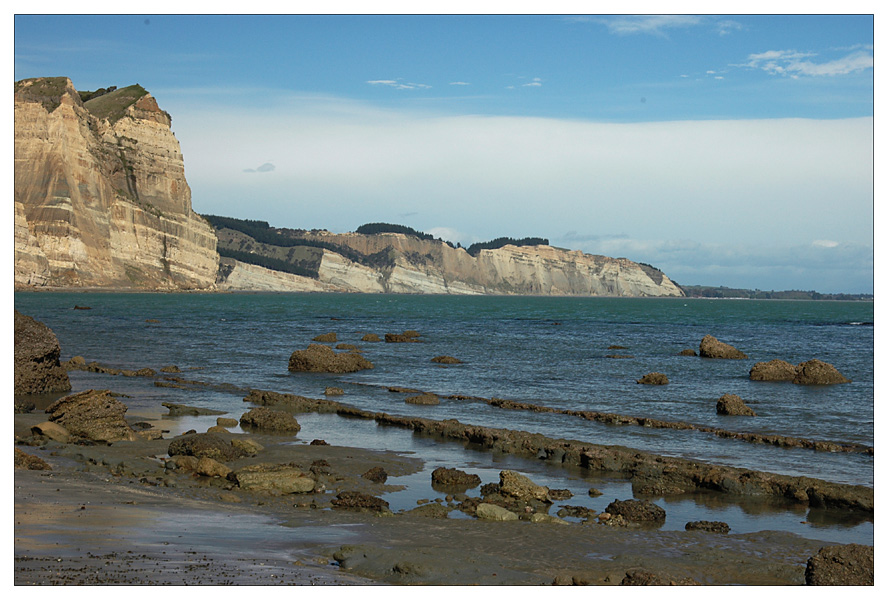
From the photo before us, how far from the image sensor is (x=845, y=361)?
43.6 meters

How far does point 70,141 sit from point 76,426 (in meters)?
118

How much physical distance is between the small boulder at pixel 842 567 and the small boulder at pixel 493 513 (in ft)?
14.1

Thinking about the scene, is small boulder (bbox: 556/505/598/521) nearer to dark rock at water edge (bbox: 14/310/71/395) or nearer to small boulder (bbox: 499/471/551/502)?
small boulder (bbox: 499/471/551/502)

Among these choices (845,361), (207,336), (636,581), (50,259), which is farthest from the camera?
(50,259)

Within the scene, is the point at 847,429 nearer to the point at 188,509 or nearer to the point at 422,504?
the point at 422,504

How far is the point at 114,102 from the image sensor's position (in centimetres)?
15350

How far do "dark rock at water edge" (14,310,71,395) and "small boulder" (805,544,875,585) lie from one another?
21.0 m

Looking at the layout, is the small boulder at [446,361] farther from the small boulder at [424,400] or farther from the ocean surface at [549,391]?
the small boulder at [424,400]

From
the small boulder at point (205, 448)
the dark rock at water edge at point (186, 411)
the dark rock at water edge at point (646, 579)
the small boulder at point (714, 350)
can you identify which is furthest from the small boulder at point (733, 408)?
the small boulder at point (714, 350)

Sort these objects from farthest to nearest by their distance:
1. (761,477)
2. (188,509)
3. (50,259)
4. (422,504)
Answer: (50,259) < (761,477) < (422,504) < (188,509)

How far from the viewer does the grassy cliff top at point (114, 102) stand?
148 m

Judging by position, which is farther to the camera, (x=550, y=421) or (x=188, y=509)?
(x=550, y=421)

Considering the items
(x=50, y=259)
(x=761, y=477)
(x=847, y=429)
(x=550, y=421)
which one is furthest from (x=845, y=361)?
(x=50, y=259)

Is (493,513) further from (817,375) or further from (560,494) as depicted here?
(817,375)
